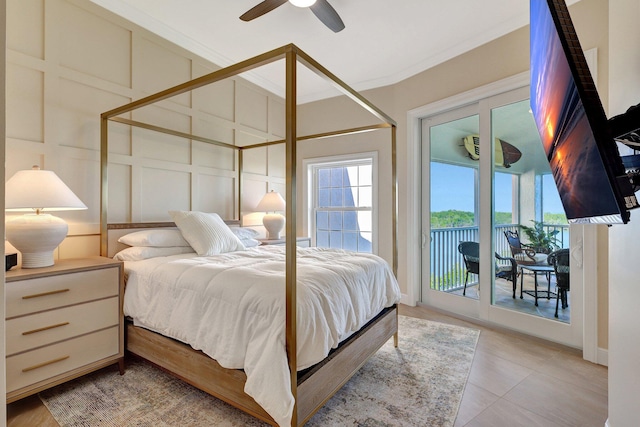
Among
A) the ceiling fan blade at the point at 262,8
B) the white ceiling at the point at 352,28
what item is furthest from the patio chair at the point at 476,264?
the ceiling fan blade at the point at 262,8

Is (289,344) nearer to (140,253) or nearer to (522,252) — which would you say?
(140,253)

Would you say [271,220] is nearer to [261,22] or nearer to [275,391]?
[261,22]

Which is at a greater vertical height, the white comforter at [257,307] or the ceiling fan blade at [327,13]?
the ceiling fan blade at [327,13]

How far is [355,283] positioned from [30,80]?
2798 mm

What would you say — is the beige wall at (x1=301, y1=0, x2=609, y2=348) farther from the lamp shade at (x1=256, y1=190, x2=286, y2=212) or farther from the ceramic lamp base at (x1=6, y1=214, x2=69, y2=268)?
the ceramic lamp base at (x1=6, y1=214, x2=69, y2=268)

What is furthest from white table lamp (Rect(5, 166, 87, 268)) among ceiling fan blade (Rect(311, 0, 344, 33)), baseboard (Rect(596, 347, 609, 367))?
baseboard (Rect(596, 347, 609, 367))

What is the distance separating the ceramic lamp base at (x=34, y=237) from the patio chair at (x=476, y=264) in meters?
3.72

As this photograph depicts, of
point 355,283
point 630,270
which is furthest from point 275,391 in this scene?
point 630,270

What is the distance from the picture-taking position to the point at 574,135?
0.82m

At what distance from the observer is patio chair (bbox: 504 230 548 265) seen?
2.85m

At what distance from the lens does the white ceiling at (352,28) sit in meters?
2.72

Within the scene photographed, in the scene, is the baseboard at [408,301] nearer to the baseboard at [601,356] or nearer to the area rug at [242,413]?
the area rug at [242,413]

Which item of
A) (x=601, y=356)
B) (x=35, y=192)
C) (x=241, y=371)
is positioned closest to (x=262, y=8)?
(x=35, y=192)

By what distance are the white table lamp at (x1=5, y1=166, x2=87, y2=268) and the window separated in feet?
10.8
